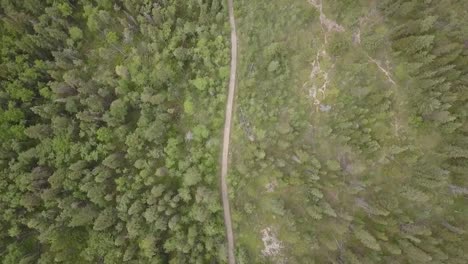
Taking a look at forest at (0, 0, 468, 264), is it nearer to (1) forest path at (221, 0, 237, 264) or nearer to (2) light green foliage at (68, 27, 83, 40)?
(2) light green foliage at (68, 27, 83, 40)

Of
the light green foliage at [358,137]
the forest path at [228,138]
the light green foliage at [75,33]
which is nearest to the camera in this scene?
the light green foliage at [358,137]

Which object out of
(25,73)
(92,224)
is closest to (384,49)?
(92,224)

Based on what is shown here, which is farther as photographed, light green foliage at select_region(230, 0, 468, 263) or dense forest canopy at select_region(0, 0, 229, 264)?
dense forest canopy at select_region(0, 0, 229, 264)

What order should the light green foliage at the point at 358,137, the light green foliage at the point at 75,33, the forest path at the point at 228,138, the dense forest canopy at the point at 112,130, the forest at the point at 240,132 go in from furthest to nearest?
the light green foliage at the point at 75,33
the forest path at the point at 228,138
the dense forest canopy at the point at 112,130
the forest at the point at 240,132
the light green foliage at the point at 358,137

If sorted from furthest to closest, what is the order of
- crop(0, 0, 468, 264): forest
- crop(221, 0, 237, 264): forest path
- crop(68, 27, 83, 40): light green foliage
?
crop(68, 27, 83, 40): light green foliage < crop(221, 0, 237, 264): forest path < crop(0, 0, 468, 264): forest

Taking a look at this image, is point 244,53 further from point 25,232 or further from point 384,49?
point 25,232

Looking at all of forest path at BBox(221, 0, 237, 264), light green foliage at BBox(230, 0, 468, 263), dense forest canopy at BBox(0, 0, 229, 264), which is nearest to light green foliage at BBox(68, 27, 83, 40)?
dense forest canopy at BBox(0, 0, 229, 264)

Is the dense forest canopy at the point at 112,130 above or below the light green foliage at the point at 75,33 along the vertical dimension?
below

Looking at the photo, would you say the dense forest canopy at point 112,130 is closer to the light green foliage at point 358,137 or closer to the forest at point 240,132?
the forest at point 240,132

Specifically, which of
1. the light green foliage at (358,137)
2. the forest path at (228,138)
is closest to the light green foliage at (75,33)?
the forest path at (228,138)
